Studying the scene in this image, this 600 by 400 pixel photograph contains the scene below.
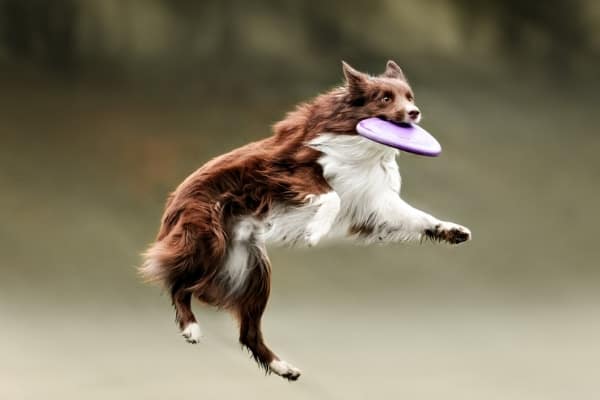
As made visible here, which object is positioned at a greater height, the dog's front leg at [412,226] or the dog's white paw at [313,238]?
the dog's front leg at [412,226]

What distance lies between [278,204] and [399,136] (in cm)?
58

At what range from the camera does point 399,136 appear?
15.7 ft

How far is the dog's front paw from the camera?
4.98 m

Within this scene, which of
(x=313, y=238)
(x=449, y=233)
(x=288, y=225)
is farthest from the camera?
(x=449, y=233)

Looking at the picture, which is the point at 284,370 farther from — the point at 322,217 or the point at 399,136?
the point at 399,136

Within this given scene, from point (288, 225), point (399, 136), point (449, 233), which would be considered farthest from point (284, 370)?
point (399, 136)

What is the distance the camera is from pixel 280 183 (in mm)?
4855

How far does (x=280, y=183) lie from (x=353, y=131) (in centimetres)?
38

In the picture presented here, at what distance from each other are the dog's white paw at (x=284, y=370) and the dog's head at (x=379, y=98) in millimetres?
1143

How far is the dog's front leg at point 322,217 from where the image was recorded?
4.72 meters

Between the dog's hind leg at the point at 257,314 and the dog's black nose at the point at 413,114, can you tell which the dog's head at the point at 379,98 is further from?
Answer: the dog's hind leg at the point at 257,314

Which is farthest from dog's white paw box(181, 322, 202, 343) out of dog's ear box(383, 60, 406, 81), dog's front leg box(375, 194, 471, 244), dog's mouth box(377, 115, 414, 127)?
dog's ear box(383, 60, 406, 81)

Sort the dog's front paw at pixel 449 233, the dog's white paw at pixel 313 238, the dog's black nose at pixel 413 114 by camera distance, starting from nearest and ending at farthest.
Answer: the dog's white paw at pixel 313 238 → the dog's black nose at pixel 413 114 → the dog's front paw at pixel 449 233

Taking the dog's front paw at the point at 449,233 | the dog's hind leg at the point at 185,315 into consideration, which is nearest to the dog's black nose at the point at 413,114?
the dog's front paw at the point at 449,233
